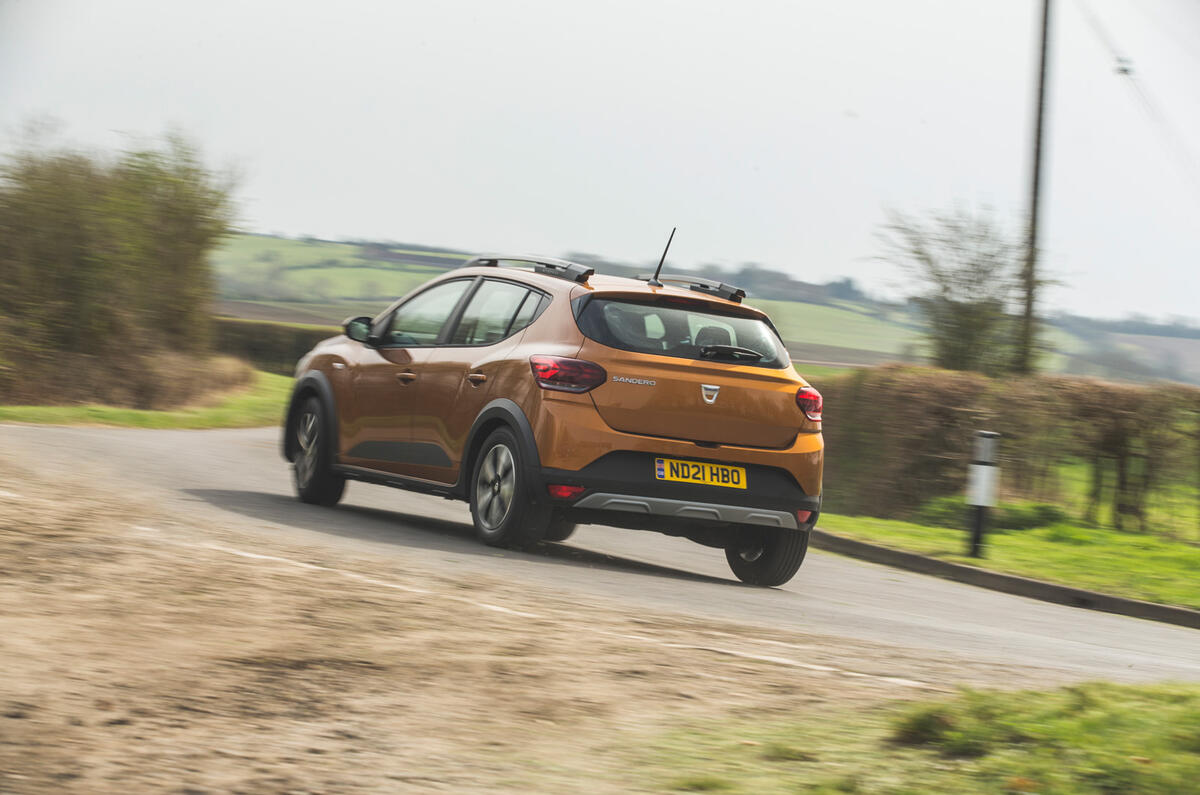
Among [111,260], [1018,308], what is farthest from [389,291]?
[1018,308]

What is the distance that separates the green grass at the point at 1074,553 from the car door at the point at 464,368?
553 centimetres

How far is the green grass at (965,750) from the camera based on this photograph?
3.82 m

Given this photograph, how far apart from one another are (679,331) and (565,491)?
1234 millimetres

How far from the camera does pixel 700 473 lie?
8.30 metres

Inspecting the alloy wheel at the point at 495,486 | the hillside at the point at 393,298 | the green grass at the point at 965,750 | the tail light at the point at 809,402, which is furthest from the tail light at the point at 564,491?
the hillside at the point at 393,298

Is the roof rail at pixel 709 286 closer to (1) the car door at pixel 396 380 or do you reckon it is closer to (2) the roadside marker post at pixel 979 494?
(1) the car door at pixel 396 380

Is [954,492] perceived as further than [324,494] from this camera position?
Yes

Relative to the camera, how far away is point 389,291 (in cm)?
7525

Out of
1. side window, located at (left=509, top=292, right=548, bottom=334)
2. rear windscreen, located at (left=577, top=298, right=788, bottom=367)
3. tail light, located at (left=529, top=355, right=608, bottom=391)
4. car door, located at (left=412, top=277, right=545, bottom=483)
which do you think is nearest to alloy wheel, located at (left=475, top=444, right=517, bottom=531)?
car door, located at (left=412, top=277, right=545, bottom=483)

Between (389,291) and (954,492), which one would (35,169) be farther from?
(389,291)

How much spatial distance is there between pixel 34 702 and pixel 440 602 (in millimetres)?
2391

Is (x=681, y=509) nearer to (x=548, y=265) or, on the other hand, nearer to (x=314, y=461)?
(x=548, y=265)

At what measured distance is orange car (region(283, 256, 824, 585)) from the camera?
8164mm

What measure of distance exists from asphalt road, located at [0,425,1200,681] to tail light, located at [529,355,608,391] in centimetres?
105
